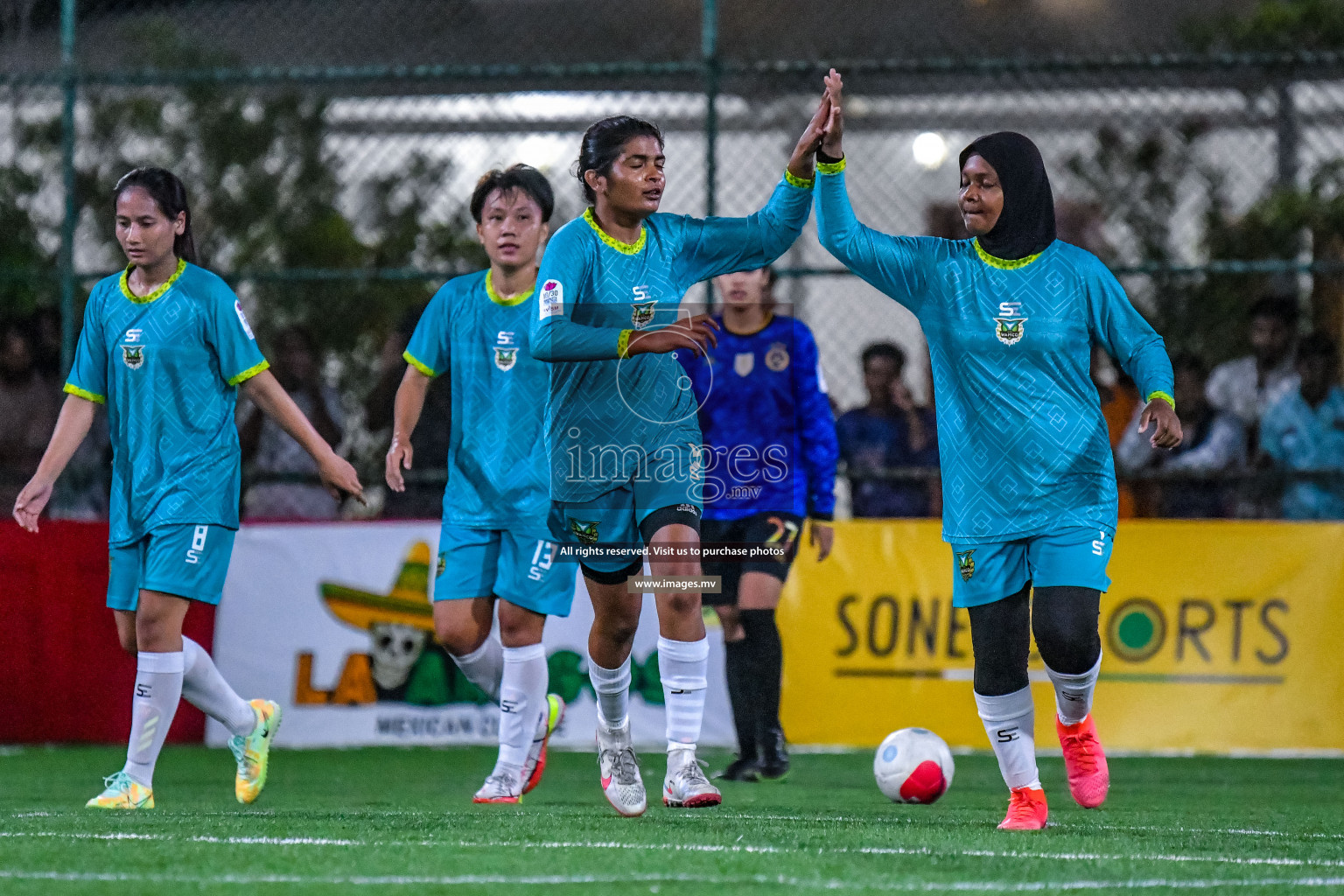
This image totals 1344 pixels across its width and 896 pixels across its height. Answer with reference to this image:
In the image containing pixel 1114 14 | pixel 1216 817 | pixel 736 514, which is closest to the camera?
pixel 1216 817

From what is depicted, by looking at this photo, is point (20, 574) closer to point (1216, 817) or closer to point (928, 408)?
point (928, 408)

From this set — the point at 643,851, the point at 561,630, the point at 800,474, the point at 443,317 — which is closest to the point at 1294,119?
the point at 800,474

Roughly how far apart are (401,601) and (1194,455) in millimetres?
4305

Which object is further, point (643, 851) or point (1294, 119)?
point (1294, 119)

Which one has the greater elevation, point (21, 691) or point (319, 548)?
point (319, 548)

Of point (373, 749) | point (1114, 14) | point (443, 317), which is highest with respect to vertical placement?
point (1114, 14)

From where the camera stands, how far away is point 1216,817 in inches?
243

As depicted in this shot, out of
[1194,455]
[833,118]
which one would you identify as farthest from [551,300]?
[1194,455]

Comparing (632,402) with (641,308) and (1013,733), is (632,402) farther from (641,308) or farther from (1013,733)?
(1013,733)

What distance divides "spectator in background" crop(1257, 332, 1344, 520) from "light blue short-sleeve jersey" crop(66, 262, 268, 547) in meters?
5.63

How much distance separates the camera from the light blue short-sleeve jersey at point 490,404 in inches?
258

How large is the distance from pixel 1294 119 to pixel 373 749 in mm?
6394

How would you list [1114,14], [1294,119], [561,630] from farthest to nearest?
[1114,14]
[1294,119]
[561,630]

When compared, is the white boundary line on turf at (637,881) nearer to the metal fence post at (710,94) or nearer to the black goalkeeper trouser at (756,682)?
the black goalkeeper trouser at (756,682)
